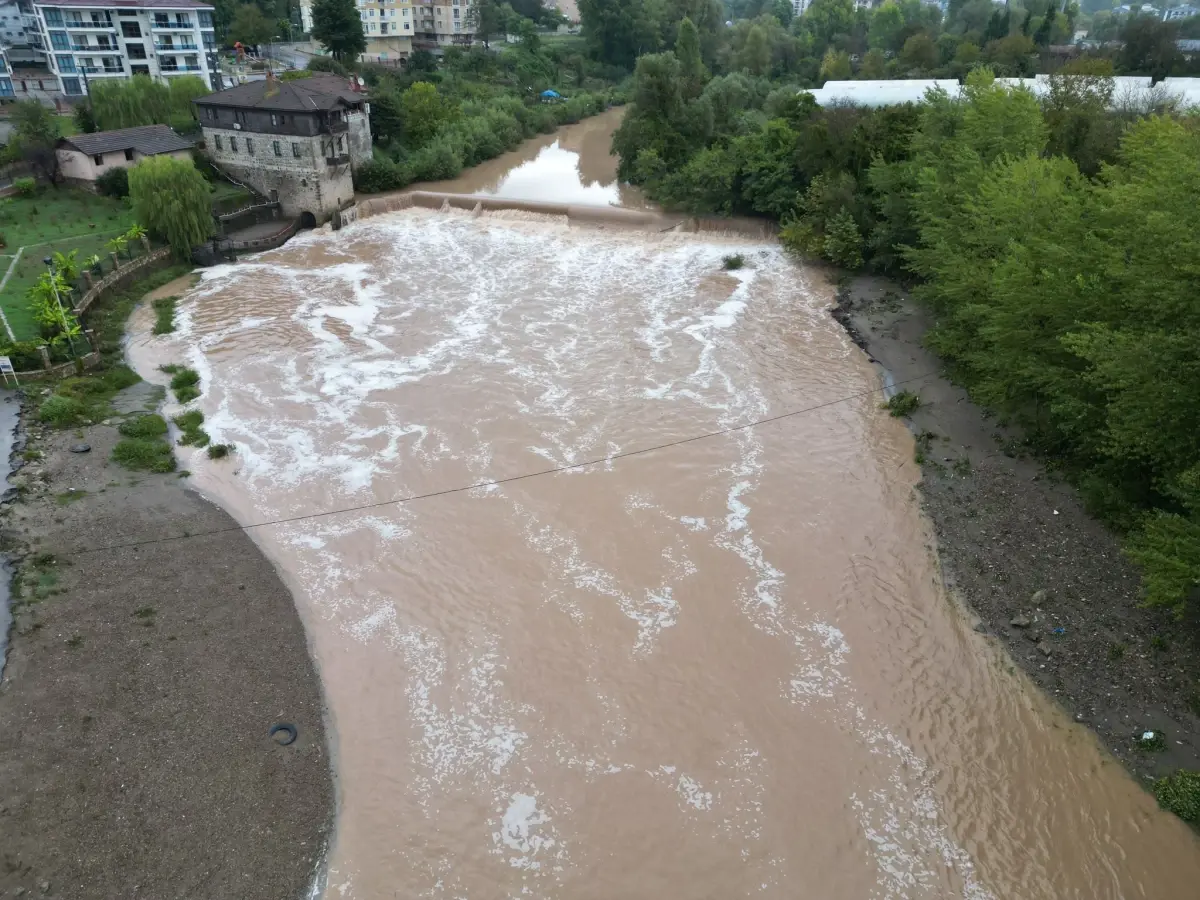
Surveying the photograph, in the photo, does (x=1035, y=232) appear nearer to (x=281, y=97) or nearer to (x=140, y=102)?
(x=281, y=97)

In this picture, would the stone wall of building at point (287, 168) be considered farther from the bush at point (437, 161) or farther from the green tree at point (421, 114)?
the green tree at point (421, 114)

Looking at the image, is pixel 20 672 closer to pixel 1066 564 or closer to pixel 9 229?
pixel 1066 564

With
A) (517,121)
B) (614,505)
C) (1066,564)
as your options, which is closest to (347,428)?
(614,505)

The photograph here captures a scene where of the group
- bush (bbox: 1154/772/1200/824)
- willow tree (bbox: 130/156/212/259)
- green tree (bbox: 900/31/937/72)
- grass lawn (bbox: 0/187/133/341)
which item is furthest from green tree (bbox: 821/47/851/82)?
bush (bbox: 1154/772/1200/824)

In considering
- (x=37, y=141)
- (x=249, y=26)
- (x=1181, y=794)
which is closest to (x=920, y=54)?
(x=249, y=26)

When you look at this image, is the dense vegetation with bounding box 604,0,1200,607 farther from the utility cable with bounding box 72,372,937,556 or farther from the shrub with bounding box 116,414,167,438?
the shrub with bounding box 116,414,167,438

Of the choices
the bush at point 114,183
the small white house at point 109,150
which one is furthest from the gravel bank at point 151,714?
the small white house at point 109,150
